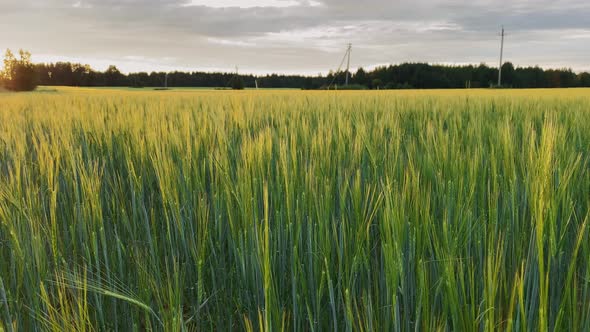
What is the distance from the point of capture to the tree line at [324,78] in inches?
Result: 1206

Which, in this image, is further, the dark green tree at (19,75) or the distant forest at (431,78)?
the distant forest at (431,78)

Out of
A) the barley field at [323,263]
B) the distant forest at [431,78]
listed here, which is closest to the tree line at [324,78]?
the distant forest at [431,78]

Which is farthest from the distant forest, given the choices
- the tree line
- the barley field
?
the barley field

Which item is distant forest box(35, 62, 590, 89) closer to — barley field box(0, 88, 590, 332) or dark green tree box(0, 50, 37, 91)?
dark green tree box(0, 50, 37, 91)

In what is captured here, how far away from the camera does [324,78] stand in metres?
33.0

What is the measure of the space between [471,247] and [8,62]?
37162 mm

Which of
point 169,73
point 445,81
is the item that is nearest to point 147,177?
point 445,81

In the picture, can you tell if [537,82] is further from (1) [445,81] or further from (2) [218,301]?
(2) [218,301]

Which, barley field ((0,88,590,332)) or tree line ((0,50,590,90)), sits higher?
tree line ((0,50,590,90))

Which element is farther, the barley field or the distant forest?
the distant forest

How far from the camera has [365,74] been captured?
36.2 meters

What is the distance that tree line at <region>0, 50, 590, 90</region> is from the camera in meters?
30.6

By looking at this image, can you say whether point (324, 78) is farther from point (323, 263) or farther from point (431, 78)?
point (323, 263)

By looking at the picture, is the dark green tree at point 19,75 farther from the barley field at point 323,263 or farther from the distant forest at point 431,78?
the barley field at point 323,263
